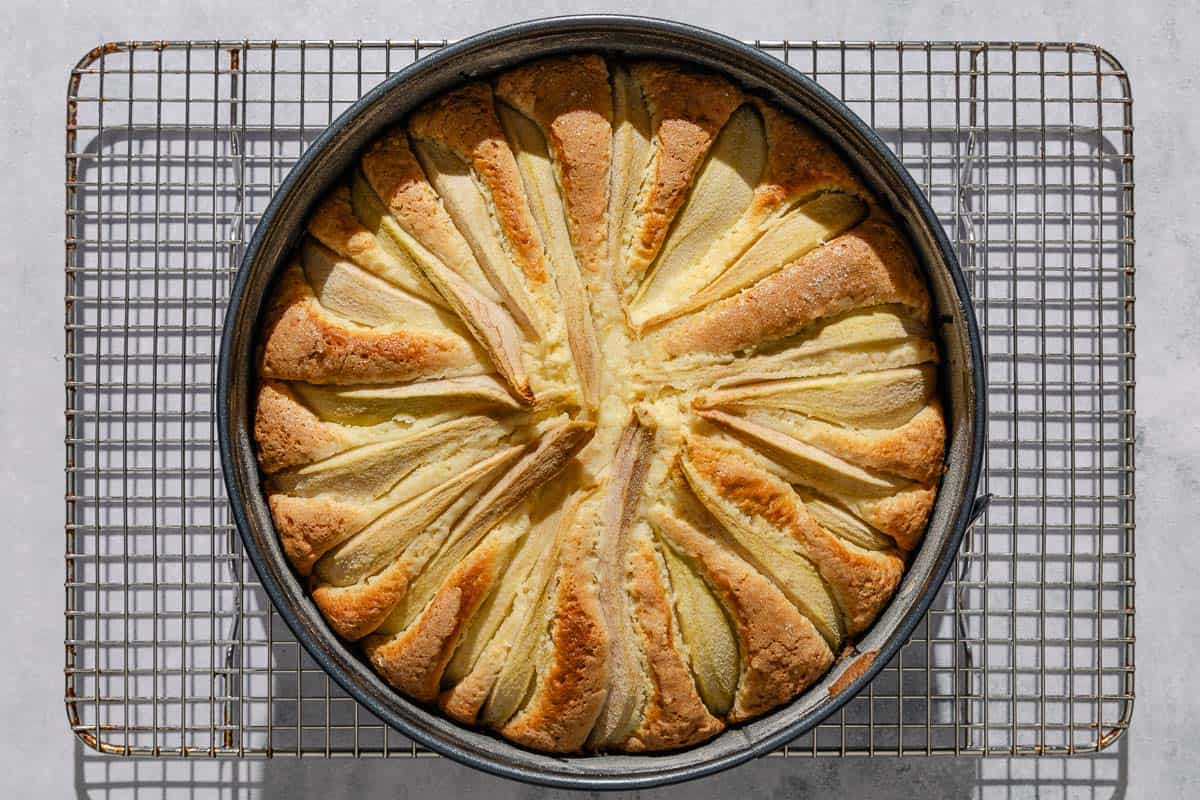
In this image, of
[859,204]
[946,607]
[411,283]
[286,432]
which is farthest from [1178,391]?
[286,432]

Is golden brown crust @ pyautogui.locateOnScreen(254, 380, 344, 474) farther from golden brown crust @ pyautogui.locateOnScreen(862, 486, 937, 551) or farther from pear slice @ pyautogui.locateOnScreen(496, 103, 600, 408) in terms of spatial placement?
golden brown crust @ pyautogui.locateOnScreen(862, 486, 937, 551)

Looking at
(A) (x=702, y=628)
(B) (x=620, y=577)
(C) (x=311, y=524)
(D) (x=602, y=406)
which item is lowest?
(A) (x=702, y=628)

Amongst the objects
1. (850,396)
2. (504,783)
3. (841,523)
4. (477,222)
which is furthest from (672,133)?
(504,783)

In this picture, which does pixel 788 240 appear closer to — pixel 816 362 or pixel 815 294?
pixel 815 294

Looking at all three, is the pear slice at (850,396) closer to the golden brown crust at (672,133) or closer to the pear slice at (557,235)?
the pear slice at (557,235)

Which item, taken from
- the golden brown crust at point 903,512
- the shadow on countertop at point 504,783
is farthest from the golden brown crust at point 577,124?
the shadow on countertop at point 504,783

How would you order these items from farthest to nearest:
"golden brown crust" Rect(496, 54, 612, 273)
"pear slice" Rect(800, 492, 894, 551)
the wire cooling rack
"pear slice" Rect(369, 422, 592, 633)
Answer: the wire cooling rack
"pear slice" Rect(800, 492, 894, 551)
"golden brown crust" Rect(496, 54, 612, 273)
"pear slice" Rect(369, 422, 592, 633)

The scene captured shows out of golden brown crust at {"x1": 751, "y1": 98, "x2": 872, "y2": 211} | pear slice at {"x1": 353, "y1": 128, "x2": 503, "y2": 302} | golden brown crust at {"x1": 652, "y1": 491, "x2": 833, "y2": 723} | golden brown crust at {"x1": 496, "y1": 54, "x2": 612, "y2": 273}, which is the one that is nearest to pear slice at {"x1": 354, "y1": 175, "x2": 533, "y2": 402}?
pear slice at {"x1": 353, "y1": 128, "x2": 503, "y2": 302}
